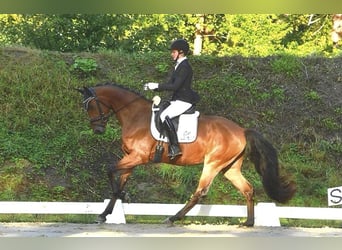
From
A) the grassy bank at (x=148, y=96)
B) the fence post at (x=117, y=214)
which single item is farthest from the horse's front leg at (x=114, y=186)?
the grassy bank at (x=148, y=96)

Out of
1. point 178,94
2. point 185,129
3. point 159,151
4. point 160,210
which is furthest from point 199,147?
point 160,210

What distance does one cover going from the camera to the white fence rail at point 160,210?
28.8ft

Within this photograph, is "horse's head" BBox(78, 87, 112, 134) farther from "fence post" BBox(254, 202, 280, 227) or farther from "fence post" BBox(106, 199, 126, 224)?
"fence post" BBox(254, 202, 280, 227)

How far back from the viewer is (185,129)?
27.3 feet

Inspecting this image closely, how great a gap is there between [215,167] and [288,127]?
3.93 metres

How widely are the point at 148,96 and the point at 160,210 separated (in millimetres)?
3413

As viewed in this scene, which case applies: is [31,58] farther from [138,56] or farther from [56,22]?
[138,56]

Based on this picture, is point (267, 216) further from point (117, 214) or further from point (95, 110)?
point (95, 110)

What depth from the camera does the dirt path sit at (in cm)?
769

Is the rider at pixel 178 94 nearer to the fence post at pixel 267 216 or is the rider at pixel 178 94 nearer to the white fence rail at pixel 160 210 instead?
the white fence rail at pixel 160 210

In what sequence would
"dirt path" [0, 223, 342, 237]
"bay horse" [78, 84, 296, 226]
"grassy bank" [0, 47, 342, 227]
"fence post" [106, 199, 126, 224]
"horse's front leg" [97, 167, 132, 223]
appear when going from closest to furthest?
"dirt path" [0, 223, 342, 237] → "horse's front leg" [97, 167, 132, 223] → "bay horse" [78, 84, 296, 226] → "fence post" [106, 199, 126, 224] → "grassy bank" [0, 47, 342, 227]

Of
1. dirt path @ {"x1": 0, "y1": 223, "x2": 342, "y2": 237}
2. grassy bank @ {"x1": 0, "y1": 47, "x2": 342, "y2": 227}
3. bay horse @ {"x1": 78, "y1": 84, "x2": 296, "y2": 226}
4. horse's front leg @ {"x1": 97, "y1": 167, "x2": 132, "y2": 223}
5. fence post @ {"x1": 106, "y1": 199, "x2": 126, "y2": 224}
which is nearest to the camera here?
dirt path @ {"x1": 0, "y1": 223, "x2": 342, "y2": 237}

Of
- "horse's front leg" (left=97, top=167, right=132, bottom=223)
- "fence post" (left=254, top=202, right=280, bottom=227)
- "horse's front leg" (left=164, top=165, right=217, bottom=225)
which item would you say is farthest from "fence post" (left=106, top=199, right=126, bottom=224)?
"fence post" (left=254, top=202, right=280, bottom=227)

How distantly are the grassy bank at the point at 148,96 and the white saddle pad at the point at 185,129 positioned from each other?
2497mm
